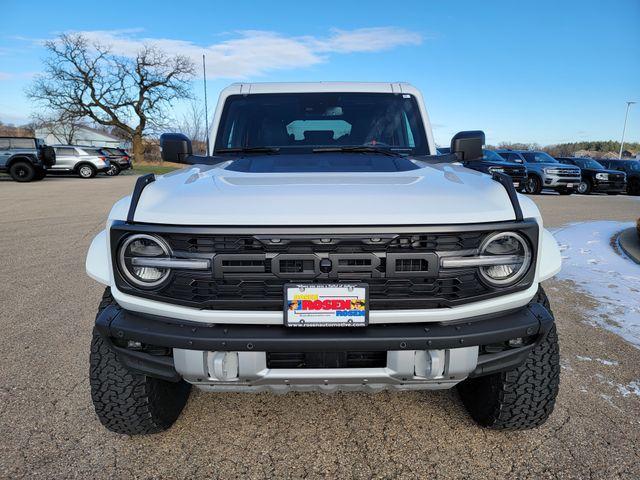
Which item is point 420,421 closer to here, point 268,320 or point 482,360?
point 482,360

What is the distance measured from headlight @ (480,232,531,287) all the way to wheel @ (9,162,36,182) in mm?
21803

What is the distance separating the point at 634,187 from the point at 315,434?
23271 millimetres

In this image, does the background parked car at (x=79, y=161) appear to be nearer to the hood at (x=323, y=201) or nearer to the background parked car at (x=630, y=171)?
the hood at (x=323, y=201)

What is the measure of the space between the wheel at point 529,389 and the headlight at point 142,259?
168 centimetres

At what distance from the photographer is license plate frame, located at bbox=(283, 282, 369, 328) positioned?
193cm

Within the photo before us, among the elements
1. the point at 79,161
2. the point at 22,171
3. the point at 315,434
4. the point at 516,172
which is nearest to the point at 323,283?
the point at 315,434

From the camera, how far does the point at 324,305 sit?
6.35 ft

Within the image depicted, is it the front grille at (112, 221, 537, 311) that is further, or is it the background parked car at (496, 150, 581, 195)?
the background parked car at (496, 150, 581, 195)

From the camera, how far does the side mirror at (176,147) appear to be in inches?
131

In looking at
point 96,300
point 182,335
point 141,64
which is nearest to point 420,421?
point 182,335

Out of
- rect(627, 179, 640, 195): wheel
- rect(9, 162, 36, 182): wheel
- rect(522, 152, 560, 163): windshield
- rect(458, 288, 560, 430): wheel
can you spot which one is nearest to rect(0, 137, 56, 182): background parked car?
rect(9, 162, 36, 182): wheel

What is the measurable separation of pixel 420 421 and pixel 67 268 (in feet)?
16.4

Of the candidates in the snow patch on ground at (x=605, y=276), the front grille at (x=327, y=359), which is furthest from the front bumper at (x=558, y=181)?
the front grille at (x=327, y=359)

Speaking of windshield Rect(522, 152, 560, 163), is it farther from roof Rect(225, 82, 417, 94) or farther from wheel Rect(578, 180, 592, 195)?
roof Rect(225, 82, 417, 94)
